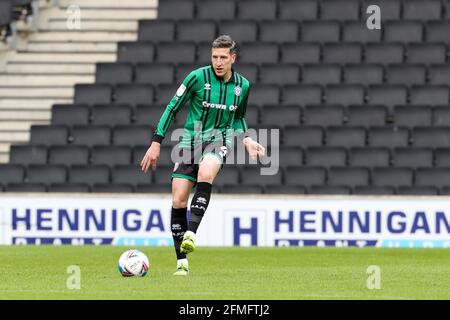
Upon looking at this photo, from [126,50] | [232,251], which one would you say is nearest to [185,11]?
[126,50]

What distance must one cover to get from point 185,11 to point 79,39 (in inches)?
89.3

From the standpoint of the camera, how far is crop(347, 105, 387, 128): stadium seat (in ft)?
74.4

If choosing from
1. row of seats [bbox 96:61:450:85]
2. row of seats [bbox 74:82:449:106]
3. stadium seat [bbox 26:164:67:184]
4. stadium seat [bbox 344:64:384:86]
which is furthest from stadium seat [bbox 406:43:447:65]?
stadium seat [bbox 26:164:67:184]

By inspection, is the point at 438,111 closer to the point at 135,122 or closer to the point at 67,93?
the point at 135,122

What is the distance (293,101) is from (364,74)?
1461mm

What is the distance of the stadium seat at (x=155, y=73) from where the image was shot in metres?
23.9

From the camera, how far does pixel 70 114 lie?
77.2ft

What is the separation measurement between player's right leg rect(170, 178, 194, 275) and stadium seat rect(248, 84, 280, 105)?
11045mm

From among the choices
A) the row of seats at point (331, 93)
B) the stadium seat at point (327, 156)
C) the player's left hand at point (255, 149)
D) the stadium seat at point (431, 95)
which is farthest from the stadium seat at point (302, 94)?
the player's left hand at point (255, 149)

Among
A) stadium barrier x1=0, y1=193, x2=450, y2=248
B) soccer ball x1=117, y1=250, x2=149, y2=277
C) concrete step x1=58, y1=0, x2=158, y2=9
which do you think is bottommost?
stadium barrier x1=0, y1=193, x2=450, y2=248

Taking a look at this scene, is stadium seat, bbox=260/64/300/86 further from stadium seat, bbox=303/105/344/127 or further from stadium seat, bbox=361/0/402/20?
stadium seat, bbox=361/0/402/20

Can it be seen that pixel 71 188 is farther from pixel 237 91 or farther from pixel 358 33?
pixel 237 91

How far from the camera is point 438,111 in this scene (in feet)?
74.1

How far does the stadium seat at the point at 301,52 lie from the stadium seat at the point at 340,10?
1.10m
